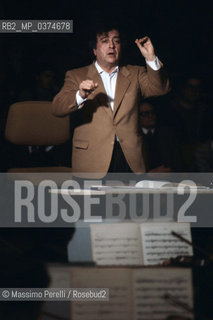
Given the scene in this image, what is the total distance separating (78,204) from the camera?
8.48 ft

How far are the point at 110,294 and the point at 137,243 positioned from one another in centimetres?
22

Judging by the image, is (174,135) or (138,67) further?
(174,135)

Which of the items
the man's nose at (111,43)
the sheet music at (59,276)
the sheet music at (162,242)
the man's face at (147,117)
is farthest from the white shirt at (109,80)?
the sheet music at (59,276)

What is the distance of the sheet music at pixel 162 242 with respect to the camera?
204 centimetres

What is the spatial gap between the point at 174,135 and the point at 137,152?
585 mm

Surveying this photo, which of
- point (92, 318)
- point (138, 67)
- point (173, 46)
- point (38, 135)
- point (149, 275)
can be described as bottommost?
point (92, 318)

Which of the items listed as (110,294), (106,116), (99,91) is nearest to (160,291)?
(110,294)

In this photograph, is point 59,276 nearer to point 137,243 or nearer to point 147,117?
point 137,243

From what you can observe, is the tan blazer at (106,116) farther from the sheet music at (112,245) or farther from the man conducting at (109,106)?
the sheet music at (112,245)

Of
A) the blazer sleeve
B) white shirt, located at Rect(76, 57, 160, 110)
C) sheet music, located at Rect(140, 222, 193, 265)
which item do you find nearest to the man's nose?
white shirt, located at Rect(76, 57, 160, 110)

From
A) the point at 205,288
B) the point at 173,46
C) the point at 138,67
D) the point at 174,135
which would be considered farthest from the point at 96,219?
the point at 173,46

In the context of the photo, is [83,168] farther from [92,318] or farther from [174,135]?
[92,318]

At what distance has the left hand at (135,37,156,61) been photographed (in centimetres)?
292

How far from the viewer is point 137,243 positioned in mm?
2039
